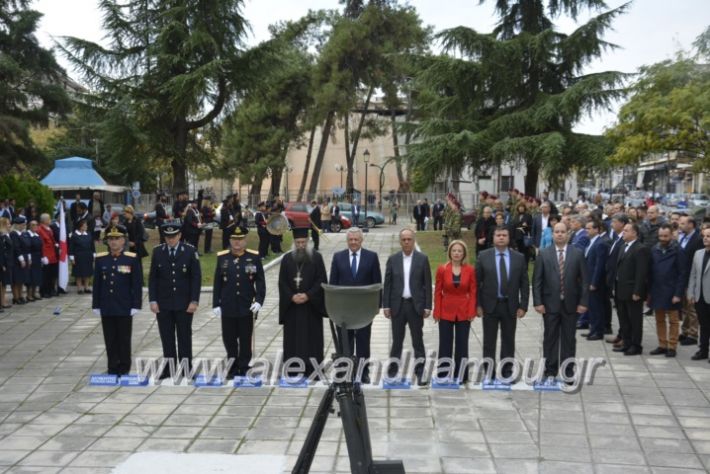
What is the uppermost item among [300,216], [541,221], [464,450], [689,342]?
[541,221]

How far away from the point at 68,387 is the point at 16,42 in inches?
1095

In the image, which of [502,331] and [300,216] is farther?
[300,216]

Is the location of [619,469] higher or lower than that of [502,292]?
lower

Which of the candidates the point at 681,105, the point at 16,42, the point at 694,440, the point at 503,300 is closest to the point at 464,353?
the point at 503,300

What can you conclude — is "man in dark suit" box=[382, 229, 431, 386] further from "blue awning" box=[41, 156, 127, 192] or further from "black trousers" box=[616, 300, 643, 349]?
"blue awning" box=[41, 156, 127, 192]

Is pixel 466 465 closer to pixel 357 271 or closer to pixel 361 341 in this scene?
pixel 361 341

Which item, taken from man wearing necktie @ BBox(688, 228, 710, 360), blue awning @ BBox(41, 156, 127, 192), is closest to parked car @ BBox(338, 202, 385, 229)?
blue awning @ BBox(41, 156, 127, 192)

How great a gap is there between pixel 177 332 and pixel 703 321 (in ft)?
22.1

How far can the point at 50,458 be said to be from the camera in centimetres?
609

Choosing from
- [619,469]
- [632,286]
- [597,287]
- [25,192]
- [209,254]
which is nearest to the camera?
[619,469]

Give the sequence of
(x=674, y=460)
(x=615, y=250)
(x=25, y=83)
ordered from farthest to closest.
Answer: (x=25, y=83) → (x=615, y=250) → (x=674, y=460)

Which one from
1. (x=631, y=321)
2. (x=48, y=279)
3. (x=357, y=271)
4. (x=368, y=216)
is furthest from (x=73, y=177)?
(x=631, y=321)

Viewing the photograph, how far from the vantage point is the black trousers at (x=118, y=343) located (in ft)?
28.9

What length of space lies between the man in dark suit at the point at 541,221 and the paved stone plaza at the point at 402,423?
7087 mm
